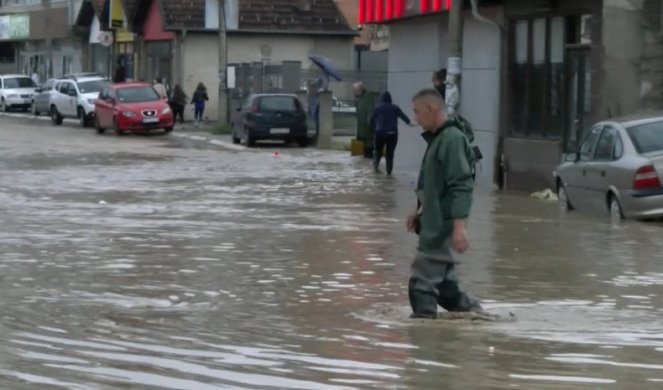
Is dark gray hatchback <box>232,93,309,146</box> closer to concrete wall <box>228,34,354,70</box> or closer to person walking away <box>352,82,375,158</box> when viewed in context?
person walking away <box>352,82,375,158</box>

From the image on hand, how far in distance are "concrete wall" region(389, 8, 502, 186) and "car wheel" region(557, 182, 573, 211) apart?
5974mm

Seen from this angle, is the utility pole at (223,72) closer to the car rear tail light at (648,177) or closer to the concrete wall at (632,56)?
the concrete wall at (632,56)

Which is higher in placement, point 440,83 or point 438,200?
point 440,83

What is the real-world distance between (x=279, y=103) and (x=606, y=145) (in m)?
23.1

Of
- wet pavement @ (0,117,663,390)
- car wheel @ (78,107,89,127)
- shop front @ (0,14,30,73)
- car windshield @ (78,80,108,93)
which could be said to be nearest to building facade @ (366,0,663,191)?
wet pavement @ (0,117,663,390)

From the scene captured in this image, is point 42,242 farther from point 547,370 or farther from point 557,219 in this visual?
point 547,370

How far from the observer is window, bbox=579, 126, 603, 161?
19906 mm

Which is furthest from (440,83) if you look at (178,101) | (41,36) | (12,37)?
(12,37)

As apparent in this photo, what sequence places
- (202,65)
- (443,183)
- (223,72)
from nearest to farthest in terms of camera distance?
(443,183) → (223,72) → (202,65)

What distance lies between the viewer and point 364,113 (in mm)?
33562

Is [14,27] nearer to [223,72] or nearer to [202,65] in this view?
[202,65]

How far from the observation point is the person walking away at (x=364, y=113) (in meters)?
33.5

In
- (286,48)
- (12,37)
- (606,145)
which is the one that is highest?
(12,37)

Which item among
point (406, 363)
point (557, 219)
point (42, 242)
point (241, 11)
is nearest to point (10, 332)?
point (406, 363)
